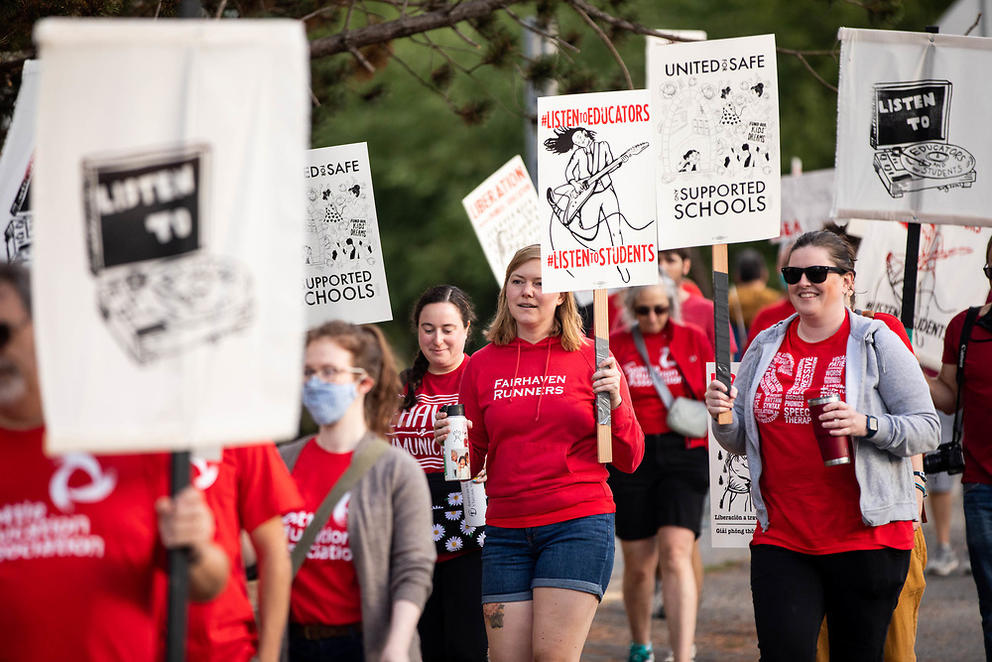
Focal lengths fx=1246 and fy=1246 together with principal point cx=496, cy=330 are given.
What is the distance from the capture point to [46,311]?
9.75 ft

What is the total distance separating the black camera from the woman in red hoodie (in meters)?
1.48

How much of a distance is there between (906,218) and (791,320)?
1.49m

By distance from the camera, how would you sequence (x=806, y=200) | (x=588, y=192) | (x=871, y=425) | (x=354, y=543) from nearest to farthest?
(x=354, y=543)
(x=871, y=425)
(x=588, y=192)
(x=806, y=200)

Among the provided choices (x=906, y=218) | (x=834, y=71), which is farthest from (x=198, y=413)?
(x=834, y=71)

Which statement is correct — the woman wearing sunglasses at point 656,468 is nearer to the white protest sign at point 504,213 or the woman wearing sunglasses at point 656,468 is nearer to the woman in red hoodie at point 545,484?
the white protest sign at point 504,213

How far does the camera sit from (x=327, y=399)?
156 inches

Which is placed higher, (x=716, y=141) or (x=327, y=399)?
(x=716, y=141)

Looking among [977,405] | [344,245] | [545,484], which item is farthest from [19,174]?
[977,405]

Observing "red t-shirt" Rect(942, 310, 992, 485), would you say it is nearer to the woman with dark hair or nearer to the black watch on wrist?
the black watch on wrist

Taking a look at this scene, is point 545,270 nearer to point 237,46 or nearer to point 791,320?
point 791,320

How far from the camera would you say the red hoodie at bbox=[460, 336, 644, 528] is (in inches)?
206

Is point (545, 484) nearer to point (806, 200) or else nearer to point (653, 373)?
point (653, 373)

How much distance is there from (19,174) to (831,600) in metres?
4.26

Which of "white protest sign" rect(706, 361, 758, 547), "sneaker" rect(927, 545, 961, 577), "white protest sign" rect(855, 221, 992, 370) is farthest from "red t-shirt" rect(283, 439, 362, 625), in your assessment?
"sneaker" rect(927, 545, 961, 577)
